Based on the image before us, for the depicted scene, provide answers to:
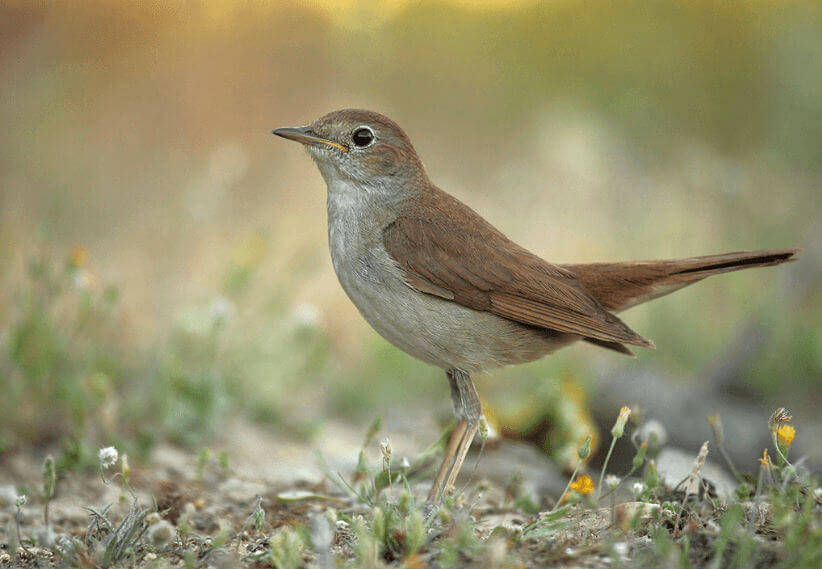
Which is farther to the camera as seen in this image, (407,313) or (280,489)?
(280,489)

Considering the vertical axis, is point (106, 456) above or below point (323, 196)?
below

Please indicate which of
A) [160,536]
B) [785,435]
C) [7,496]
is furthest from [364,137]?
[7,496]

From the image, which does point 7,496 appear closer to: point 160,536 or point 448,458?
point 160,536

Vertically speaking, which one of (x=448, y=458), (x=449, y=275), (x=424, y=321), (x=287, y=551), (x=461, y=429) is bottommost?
(x=287, y=551)

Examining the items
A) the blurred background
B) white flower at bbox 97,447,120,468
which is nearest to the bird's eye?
the blurred background

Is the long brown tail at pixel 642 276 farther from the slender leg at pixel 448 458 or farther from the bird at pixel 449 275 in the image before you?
the slender leg at pixel 448 458

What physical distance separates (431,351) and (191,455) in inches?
83.5

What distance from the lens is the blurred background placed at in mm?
5438

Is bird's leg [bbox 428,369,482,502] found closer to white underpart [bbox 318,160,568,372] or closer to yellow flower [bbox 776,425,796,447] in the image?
white underpart [bbox 318,160,568,372]

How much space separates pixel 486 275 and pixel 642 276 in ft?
2.84

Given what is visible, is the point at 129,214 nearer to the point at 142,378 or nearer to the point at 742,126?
the point at 142,378

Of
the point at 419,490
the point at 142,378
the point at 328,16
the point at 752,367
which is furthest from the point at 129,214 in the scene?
the point at 752,367

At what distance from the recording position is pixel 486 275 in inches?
161

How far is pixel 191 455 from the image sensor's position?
532 centimetres
